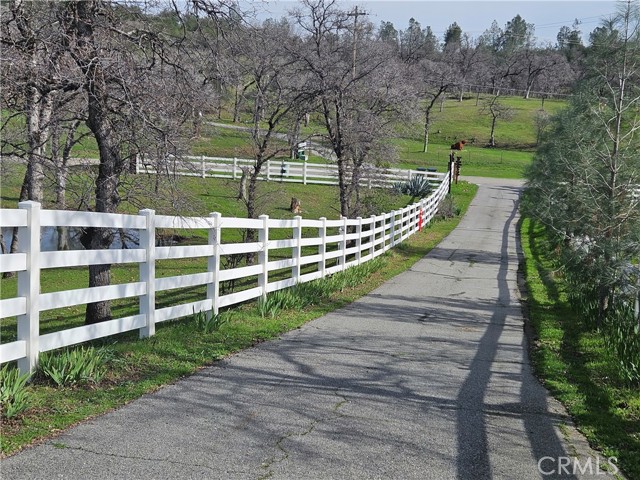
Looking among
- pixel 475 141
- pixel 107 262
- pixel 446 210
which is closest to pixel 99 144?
pixel 107 262

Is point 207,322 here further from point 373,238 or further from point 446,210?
point 446,210

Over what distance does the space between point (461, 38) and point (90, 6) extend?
148018 millimetres

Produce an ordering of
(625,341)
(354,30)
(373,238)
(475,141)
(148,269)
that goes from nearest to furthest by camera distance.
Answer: (148,269) → (625,341) → (373,238) → (354,30) → (475,141)

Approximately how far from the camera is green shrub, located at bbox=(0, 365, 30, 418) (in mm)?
5063

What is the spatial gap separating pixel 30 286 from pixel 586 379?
5740mm


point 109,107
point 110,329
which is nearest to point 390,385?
point 110,329

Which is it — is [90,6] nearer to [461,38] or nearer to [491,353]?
[491,353]

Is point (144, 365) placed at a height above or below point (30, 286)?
below

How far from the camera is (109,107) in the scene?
948cm

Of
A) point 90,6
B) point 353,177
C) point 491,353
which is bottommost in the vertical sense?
point 491,353

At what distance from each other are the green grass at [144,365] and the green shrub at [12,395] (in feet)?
0.20

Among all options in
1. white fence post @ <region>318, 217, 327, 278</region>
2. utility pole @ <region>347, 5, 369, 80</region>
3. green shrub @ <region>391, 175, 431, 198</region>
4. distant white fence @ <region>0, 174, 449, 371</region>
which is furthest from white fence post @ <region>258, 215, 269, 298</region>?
green shrub @ <region>391, 175, 431, 198</region>

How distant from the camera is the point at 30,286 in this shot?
19.2 feet

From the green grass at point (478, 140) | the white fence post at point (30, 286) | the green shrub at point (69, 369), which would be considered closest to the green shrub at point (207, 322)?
the green shrub at point (69, 369)
